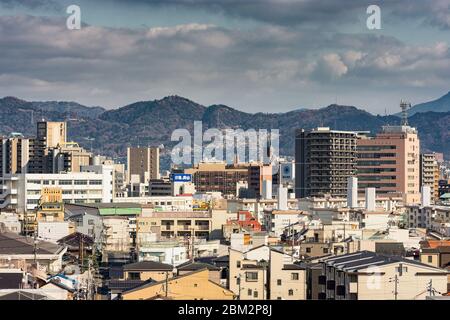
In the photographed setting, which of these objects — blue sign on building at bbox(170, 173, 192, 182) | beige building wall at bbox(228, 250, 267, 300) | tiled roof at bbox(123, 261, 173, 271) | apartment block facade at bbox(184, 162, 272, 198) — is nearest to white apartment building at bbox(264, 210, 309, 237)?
blue sign on building at bbox(170, 173, 192, 182)

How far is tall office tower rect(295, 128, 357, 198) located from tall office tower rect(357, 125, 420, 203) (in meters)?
0.71

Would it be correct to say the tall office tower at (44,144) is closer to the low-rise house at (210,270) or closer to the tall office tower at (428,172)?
the tall office tower at (428,172)

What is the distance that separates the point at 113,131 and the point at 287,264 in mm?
42996

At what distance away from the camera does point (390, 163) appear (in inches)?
1366

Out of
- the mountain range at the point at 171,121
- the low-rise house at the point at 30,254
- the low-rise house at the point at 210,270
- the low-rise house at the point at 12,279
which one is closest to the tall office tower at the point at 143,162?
the mountain range at the point at 171,121

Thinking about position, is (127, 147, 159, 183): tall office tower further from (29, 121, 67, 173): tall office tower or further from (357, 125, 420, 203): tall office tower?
(357, 125, 420, 203): tall office tower

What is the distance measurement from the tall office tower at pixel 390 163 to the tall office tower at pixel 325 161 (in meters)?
0.71

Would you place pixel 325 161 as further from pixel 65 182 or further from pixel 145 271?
pixel 145 271

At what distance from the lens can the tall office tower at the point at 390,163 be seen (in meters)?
34.4

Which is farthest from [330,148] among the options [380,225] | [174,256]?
[174,256]

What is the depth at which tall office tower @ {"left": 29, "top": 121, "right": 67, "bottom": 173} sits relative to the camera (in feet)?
123
